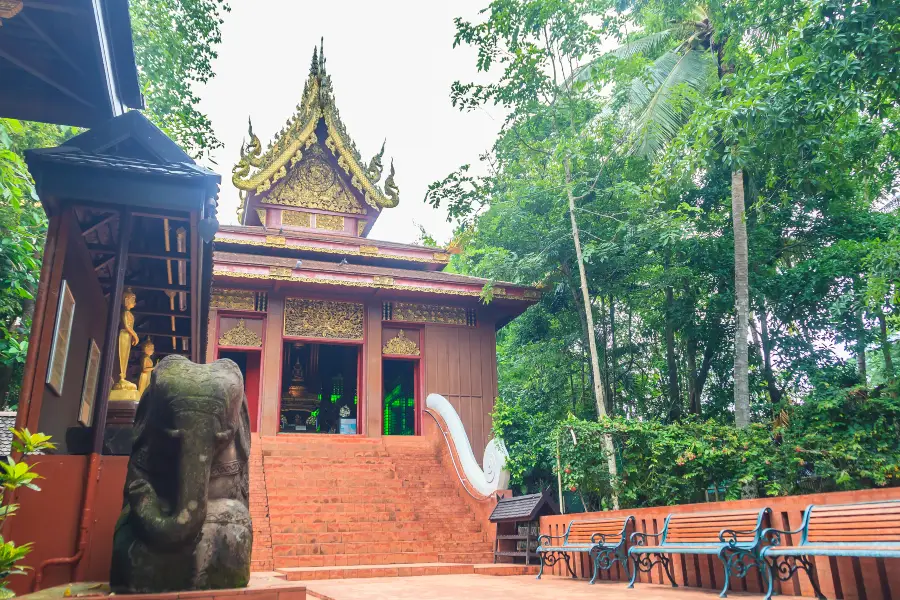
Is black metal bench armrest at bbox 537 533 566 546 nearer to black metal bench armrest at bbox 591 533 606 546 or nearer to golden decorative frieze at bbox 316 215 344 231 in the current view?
black metal bench armrest at bbox 591 533 606 546

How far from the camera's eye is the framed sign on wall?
4.23 meters

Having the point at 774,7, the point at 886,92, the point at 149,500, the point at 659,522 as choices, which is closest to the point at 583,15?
the point at 774,7

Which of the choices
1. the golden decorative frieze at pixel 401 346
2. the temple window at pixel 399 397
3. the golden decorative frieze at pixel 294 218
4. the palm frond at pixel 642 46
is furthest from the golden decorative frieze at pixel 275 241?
the palm frond at pixel 642 46

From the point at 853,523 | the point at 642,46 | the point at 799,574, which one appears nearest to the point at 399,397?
the point at 642,46

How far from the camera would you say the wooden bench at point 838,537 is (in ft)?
12.3

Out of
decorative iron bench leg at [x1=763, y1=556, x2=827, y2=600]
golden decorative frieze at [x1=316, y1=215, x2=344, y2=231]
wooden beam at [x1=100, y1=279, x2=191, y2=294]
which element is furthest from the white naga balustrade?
wooden beam at [x1=100, y1=279, x2=191, y2=294]

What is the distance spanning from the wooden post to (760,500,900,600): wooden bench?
438 cm

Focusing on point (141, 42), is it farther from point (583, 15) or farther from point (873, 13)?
point (873, 13)

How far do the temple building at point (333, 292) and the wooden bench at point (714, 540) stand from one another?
804 cm

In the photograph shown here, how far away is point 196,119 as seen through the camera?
11172 millimetres

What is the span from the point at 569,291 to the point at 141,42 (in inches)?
386

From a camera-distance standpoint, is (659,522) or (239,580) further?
(659,522)

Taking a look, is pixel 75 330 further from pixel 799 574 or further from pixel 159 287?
pixel 799 574

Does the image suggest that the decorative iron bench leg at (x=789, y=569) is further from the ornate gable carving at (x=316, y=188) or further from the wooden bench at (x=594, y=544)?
the ornate gable carving at (x=316, y=188)
